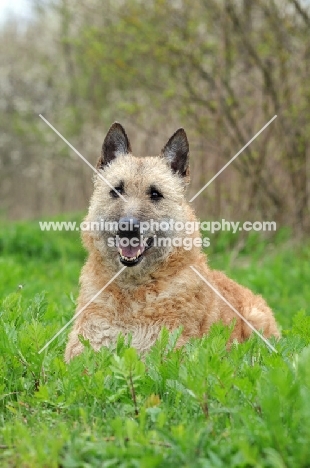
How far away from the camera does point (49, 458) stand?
9.42ft

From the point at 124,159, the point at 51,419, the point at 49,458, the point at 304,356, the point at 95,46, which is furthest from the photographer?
the point at 95,46

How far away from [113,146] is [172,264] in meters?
1.18

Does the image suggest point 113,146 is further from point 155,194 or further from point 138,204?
point 138,204

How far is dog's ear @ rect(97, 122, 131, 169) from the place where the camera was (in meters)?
5.25

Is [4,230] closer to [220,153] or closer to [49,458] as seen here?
[220,153]

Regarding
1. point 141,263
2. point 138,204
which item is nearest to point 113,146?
point 138,204

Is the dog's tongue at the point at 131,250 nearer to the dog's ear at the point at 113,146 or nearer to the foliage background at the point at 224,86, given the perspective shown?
the dog's ear at the point at 113,146

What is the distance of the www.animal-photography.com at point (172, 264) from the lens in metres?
3.06

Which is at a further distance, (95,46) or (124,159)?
(95,46)

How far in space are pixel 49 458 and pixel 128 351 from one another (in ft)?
2.56

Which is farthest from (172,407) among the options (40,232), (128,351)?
(40,232)

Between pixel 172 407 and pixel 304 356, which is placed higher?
pixel 304 356

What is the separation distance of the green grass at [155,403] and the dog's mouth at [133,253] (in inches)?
27.3

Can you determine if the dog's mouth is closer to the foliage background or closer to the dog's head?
the dog's head
